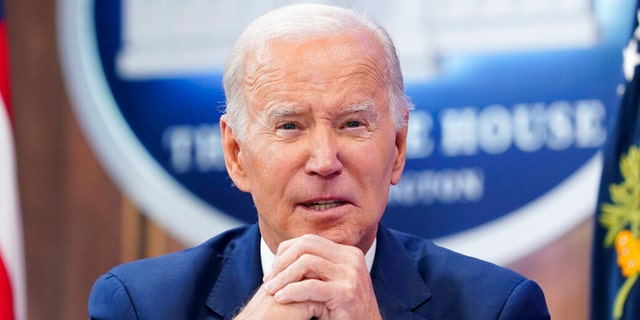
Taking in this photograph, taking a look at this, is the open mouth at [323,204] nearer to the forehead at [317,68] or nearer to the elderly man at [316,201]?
the elderly man at [316,201]

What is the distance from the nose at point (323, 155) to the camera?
2162mm

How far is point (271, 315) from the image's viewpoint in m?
2.15

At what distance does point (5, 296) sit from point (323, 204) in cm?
187

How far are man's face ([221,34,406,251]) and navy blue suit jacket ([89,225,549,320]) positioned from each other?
233mm

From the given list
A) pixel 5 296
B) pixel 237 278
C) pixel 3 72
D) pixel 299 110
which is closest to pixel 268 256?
pixel 237 278

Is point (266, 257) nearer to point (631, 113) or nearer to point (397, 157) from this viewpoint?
point (397, 157)

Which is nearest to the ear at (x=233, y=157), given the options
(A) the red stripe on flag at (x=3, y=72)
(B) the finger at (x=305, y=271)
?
(B) the finger at (x=305, y=271)

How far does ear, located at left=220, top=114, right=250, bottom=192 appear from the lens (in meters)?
2.42

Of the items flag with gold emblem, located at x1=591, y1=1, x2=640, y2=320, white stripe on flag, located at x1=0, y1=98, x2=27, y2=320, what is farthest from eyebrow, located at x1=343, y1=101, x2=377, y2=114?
white stripe on flag, located at x1=0, y1=98, x2=27, y2=320

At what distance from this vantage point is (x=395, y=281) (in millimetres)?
2455

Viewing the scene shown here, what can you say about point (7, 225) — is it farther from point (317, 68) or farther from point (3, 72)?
point (317, 68)

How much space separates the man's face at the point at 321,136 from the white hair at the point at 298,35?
0.09 ft

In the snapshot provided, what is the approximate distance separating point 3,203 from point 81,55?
3.81 ft

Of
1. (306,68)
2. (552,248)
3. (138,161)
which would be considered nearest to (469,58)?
(552,248)
